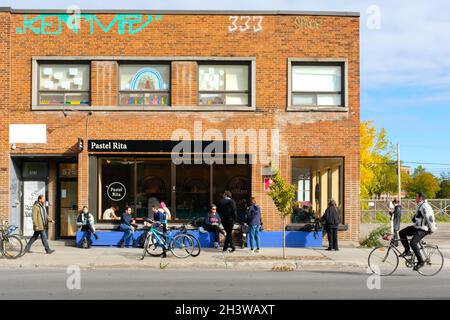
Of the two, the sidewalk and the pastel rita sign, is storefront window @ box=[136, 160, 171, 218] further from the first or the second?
the pastel rita sign

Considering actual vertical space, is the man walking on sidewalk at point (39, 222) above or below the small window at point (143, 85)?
below

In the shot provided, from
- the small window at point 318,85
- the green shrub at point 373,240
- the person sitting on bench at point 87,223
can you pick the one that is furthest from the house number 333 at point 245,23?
the green shrub at point 373,240

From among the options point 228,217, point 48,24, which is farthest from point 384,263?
point 48,24

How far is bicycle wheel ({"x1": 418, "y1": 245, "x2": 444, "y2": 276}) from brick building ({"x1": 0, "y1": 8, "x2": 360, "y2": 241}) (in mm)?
6062

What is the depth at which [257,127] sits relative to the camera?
19.6 meters

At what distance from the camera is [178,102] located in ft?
64.4

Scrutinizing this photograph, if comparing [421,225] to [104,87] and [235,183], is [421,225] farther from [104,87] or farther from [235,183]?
[104,87]

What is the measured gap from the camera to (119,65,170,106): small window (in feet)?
64.8

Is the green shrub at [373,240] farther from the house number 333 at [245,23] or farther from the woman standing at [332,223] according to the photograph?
the house number 333 at [245,23]

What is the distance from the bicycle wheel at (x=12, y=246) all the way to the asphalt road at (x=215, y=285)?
1833 millimetres

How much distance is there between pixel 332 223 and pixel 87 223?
24.9 feet

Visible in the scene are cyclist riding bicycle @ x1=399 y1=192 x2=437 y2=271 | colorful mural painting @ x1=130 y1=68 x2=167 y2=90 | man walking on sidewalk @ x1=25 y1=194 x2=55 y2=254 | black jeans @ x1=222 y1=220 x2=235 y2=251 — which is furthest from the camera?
colorful mural painting @ x1=130 y1=68 x2=167 y2=90

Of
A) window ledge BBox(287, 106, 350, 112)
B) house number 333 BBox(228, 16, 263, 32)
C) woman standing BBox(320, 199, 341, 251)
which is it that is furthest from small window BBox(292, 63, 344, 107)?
woman standing BBox(320, 199, 341, 251)

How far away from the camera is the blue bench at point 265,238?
739 inches
